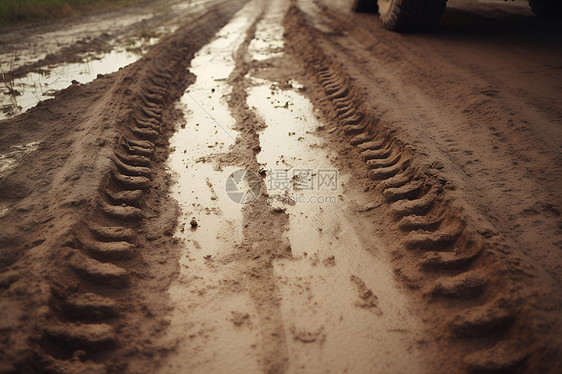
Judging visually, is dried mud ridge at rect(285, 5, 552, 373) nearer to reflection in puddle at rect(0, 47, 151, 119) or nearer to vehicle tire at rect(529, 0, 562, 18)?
reflection in puddle at rect(0, 47, 151, 119)

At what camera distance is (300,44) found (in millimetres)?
6738

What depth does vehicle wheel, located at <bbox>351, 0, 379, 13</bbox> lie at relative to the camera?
8539 millimetres

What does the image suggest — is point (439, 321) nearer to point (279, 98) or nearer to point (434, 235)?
point (434, 235)

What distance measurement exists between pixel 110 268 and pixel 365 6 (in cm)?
854

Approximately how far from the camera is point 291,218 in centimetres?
303

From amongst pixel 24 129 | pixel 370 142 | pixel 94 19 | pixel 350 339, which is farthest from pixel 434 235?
pixel 94 19

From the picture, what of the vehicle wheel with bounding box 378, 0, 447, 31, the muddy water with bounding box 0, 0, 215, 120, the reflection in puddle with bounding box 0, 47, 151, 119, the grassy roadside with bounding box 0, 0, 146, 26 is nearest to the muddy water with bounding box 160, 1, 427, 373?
the reflection in puddle with bounding box 0, 47, 151, 119

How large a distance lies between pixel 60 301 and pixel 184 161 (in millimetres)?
1922

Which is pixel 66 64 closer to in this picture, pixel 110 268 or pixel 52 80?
pixel 52 80

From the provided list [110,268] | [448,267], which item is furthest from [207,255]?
[448,267]

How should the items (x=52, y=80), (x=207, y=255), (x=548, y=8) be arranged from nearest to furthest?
(x=207, y=255) → (x=52, y=80) → (x=548, y=8)

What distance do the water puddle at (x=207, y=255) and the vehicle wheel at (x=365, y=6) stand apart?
5359 mm

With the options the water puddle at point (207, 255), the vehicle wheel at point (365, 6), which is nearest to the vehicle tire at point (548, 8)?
the vehicle wheel at point (365, 6)

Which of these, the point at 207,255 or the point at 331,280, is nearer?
the point at 331,280
